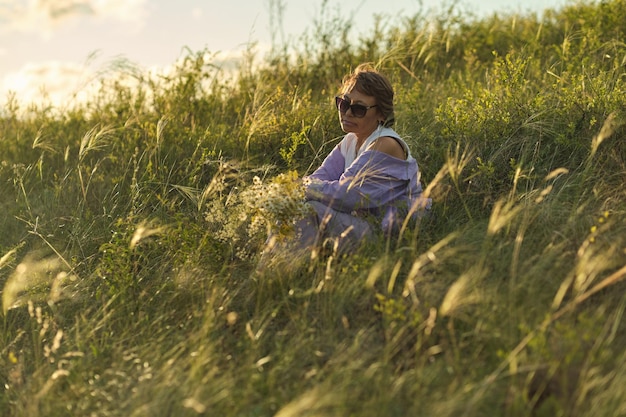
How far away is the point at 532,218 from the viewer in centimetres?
397

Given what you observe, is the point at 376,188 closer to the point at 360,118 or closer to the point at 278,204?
the point at 360,118

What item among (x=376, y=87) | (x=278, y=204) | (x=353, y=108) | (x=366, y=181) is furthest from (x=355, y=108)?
(x=278, y=204)

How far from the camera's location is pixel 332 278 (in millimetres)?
3719

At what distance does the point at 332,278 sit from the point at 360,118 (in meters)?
1.25

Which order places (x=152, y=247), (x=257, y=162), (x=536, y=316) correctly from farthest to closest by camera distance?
1. (x=257, y=162)
2. (x=152, y=247)
3. (x=536, y=316)

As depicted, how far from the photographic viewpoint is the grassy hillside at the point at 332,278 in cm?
293

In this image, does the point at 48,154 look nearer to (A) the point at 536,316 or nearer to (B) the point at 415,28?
(B) the point at 415,28

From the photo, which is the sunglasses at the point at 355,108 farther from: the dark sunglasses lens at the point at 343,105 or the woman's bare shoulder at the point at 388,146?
the woman's bare shoulder at the point at 388,146

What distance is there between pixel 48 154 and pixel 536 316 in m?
5.07

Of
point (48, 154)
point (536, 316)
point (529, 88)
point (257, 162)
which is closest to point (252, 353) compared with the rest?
point (536, 316)

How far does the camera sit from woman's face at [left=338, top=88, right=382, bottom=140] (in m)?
4.55

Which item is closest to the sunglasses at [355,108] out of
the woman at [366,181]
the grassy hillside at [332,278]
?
the woman at [366,181]

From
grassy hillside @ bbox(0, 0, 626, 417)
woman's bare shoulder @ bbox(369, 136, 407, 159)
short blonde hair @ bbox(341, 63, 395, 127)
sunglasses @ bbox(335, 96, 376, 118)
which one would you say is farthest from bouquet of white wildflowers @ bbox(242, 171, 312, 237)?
short blonde hair @ bbox(341, 63, 395, 127)

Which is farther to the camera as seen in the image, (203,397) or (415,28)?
(415,28)
